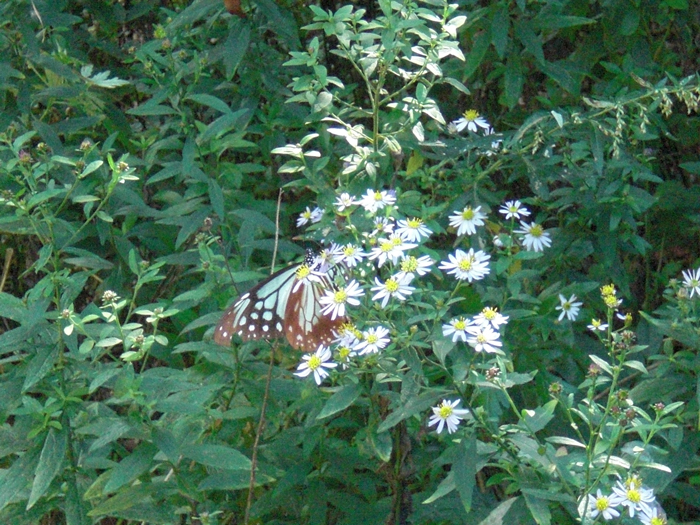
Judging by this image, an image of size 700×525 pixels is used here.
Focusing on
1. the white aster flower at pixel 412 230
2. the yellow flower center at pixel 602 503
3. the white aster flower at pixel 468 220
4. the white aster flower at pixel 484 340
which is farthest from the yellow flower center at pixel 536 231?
the yellow flower center at pixel 602 503

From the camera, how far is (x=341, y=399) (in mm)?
2113

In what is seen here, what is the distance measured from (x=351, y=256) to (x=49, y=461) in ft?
2.90

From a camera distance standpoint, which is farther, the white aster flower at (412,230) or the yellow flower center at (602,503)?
the white aster flower at (412,230)

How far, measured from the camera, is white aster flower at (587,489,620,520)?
1.88 m

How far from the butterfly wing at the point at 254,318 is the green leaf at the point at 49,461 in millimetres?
449

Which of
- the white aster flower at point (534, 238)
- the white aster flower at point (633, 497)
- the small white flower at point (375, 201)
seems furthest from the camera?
the white aster flower at point (534, 238)

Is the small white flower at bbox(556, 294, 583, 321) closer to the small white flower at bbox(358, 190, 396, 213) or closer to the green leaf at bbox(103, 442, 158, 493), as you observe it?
the small white flower at bbox(358, 190, 396, 213)

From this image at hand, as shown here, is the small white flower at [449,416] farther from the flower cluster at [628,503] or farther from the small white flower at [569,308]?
the small white flower at [569,308]

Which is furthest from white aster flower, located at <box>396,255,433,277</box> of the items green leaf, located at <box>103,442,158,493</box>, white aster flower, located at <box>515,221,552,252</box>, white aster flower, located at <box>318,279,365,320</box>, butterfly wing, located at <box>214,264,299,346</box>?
green leaf, located at <box>103,442,158,493</box>

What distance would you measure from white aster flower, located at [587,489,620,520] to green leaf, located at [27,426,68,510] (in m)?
1.25

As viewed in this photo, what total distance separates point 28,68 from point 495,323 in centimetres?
212

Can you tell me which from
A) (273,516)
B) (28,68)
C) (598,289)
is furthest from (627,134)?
(28,68)

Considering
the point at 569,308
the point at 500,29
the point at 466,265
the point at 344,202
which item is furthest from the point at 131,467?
the point at 500,29

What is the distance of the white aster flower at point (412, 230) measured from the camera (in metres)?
2.21
